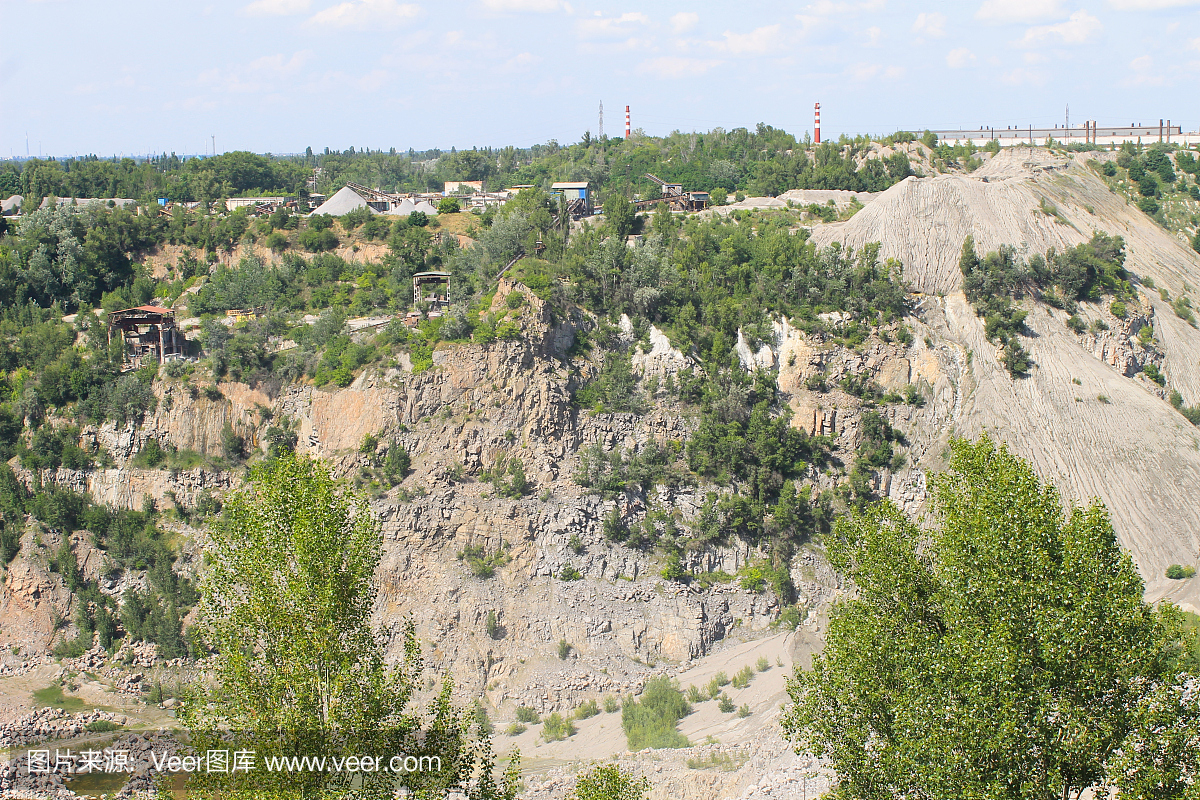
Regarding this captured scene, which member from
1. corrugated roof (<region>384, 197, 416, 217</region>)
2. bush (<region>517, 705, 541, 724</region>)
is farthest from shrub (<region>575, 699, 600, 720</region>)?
corrugated roof (<region>384, 197, 416, 217</region>)

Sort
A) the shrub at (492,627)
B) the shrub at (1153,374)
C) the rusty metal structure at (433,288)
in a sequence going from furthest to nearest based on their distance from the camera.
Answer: the shrub at (1153,374) < the rusty metal structure at (433,288) < the shrub at (492,627)

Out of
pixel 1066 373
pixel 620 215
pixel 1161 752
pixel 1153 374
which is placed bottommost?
pixel 1161 752

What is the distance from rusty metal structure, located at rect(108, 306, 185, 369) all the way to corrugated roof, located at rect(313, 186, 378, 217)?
524 inches

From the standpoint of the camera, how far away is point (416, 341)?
36281 millimetres

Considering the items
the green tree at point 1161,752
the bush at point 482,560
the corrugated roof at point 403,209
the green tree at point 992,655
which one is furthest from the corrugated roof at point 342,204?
the green tree at point 1161,752

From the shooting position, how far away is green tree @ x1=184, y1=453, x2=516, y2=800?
1318 centimetres

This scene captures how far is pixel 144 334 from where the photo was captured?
3972 cm

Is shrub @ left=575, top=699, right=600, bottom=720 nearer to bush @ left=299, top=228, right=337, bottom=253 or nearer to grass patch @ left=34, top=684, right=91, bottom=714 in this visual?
grass patch @ left=34, top=684, right=91, bottom=714

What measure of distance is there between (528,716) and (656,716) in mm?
4431

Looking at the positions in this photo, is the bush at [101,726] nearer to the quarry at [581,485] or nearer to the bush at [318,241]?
the quarry at [581,485]

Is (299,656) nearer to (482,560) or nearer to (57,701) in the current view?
(482,560)

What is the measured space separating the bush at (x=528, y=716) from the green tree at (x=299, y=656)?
1586cm

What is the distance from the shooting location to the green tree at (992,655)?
42.3 feet

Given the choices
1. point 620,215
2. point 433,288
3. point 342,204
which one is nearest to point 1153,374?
point 620,215
